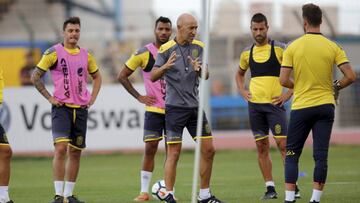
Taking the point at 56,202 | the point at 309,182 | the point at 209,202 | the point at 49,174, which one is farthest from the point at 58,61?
the point at 49,174

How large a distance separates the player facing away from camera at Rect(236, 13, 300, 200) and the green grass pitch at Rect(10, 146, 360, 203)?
31.0 inches

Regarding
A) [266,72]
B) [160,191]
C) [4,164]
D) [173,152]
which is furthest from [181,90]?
[4,164]

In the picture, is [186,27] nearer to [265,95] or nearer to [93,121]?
[265,95]

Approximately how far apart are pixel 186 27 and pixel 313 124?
2098 mm

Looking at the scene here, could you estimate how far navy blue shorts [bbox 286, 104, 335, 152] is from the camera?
11.8 meters

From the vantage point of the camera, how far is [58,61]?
13539mm

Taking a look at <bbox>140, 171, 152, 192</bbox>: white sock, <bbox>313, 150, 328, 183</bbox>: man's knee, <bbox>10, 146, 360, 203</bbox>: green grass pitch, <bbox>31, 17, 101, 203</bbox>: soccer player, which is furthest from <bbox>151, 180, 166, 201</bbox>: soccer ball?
<bbox>313, 150, 328, 183</bbox>: man's knee

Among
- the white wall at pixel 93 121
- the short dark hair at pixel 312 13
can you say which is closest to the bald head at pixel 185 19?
the short dark hair at pixel 312 13

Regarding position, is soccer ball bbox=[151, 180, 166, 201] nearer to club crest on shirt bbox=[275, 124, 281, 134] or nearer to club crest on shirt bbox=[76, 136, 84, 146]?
club crest on shirt bbox=[76, 136, 84, 146]

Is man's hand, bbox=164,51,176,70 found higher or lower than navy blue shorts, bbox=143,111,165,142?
higher

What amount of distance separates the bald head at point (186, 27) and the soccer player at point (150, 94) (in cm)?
177

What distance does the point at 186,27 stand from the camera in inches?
498

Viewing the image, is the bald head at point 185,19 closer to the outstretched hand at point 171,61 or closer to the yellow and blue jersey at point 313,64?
the outstretched hand at point 171,61

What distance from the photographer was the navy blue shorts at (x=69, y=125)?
1341 cm
